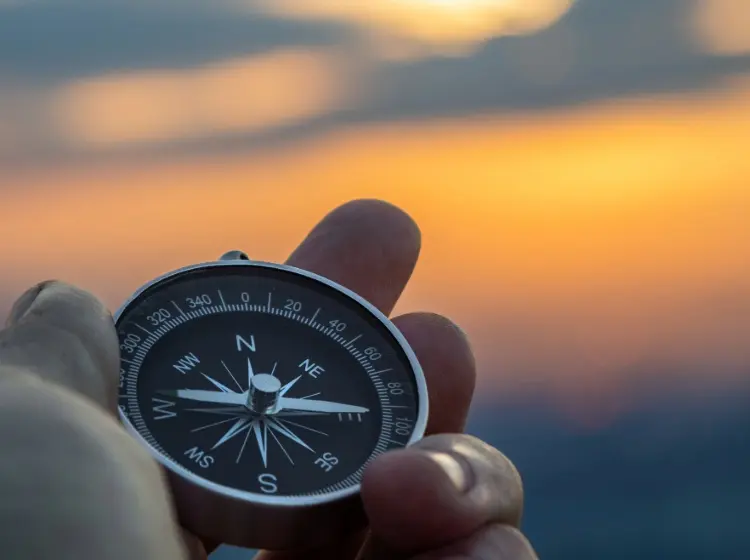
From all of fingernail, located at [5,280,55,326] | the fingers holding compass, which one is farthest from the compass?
the fingers holding compass

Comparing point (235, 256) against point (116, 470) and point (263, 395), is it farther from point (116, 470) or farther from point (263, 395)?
point (116, 470)

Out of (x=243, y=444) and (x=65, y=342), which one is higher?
(x=65, y=342)

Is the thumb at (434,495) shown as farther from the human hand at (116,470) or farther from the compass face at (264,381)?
the compass face at (264,381)

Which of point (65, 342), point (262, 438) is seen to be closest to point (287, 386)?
point (262, 438)

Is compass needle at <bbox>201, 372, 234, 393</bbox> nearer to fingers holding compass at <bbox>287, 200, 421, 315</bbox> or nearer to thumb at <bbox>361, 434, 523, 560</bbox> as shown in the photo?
thumb at <bbox>361, 434, 523, 560</bbox>

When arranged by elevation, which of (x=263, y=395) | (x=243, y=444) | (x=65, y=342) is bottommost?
(x=243, y=444)

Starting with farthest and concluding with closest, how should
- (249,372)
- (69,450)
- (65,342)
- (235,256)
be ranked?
(235,256), (249,372), (65,342), (69,450)

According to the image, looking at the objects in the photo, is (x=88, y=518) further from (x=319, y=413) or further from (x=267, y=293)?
(x=267, y=293)
